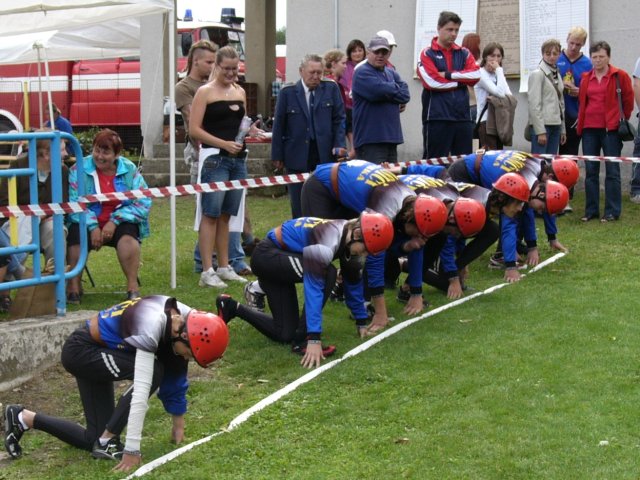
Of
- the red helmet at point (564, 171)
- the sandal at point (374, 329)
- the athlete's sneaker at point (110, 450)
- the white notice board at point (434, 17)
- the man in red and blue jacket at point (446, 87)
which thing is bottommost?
the athlete's sneaker at point (110, 450)

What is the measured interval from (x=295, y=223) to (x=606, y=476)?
359 cm

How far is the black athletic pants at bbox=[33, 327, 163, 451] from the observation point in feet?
21.9

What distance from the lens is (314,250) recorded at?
321 inches

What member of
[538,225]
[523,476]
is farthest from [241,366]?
[538,225]

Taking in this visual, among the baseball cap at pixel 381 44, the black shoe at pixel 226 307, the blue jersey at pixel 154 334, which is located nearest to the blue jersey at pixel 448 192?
the black shoe at pixel 226 307

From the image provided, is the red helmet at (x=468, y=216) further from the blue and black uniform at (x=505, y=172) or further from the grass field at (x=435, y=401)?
the blue and black uniform at (x=505, y=172)

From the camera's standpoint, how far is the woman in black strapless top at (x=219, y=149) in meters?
10.6

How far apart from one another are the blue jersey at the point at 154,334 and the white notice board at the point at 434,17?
33.8ft

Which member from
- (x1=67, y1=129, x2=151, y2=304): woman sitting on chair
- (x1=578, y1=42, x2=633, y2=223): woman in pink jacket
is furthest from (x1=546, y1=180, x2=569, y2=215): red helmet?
Answer: (x1=67, y1=129, x2=151, y2=304): woman sitting on chair

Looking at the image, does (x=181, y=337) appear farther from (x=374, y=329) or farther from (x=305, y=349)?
(x=374, y=329)

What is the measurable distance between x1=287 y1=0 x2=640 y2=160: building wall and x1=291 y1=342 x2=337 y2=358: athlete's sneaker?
8.10 m

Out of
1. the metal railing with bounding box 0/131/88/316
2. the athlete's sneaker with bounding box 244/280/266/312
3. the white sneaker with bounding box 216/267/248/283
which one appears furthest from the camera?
the white sneaker with bounding box 216/267/248/283

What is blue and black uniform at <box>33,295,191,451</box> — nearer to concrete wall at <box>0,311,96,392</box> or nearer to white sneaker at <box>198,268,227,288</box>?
concrete wall at <box>0,311,96,392</box>

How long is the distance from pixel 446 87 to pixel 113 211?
3.94 meters
